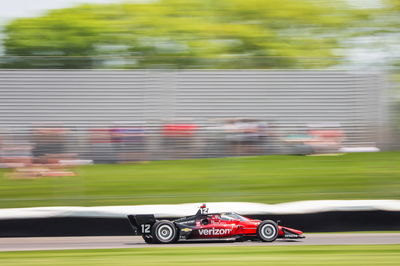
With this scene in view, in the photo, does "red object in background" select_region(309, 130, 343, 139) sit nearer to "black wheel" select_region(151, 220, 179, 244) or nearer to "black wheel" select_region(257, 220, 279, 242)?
"black wheel" select_region(257, 220, 279, 242)

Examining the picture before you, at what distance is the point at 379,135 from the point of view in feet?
28.6

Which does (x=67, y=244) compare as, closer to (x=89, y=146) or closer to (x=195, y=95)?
(x=89, y=146)

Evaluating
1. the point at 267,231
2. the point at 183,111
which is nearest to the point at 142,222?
the point at 267,231

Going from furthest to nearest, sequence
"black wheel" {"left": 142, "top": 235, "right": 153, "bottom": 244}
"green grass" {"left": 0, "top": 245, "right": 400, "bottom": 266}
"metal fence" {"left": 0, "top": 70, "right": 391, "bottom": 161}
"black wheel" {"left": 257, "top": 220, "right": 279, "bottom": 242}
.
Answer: "metal fence" {"left": 0, "top": 70, "right": 391, "bottom": 161} < "black wheel" {"left": 142, "top": 235, "right": 153, "bottom": 244} < "black wheel" {"left": 257, "top": 220, "right": 279, "bottom": 242} < "green grass" {"left": 0, "top": 245, "right": 400, "bottom": 266}

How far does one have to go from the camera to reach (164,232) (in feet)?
21.3

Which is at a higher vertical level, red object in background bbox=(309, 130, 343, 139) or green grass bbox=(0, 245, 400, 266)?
red object in background bbox=(309, 130, 343, 139)

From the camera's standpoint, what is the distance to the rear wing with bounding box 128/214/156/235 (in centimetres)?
647

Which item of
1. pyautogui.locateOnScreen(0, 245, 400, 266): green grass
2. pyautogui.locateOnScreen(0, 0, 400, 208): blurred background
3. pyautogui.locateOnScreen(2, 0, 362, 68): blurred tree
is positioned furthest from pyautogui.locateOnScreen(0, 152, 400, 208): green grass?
pyautogui.locateOnScreen(2, 0, 362, 68): blurred tree

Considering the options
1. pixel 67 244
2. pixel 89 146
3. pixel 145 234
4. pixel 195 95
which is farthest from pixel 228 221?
pixel 195 95

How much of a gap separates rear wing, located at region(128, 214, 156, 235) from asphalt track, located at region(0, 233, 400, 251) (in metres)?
0.16

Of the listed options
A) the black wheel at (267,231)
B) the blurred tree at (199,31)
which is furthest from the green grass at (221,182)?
→ the blurred tree at (199,31)

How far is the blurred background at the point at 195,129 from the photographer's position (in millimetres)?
8375

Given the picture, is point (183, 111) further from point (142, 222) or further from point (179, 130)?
point (142, 222)

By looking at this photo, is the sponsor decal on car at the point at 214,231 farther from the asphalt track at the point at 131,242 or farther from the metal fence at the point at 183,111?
the metal fence at the point at 183,111
